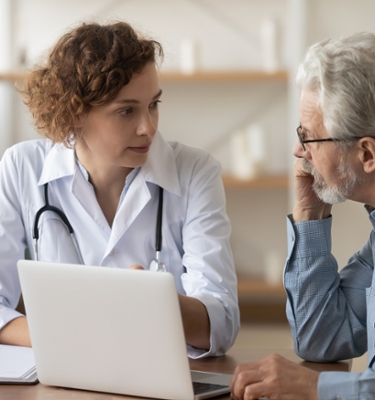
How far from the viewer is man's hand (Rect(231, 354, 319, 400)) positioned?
4.09 ft

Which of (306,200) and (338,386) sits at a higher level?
(306,200)

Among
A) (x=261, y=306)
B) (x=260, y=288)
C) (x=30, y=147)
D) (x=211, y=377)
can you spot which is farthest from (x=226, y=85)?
(x=211, y=377)

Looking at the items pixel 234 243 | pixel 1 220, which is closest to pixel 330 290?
pixel 1 220

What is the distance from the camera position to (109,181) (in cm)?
195

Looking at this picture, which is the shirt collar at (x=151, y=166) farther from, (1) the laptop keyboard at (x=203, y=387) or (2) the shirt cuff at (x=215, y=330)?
(1) the laptop keyboard at (x=203, y=387)

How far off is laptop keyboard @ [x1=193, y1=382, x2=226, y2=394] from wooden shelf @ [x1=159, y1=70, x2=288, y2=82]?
275 cm

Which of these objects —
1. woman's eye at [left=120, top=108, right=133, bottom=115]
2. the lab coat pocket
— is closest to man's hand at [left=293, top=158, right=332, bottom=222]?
woman's eye at [left=120, top=108, right=133, bottom=115]

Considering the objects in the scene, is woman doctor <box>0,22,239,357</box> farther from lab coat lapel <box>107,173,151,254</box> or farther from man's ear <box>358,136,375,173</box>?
man's ear <box>358,136,375,173</box>

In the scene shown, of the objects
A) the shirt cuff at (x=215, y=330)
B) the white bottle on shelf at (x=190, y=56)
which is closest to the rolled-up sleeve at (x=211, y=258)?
the shirt cuff at (x=215, y=330)

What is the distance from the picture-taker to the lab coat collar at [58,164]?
6.23 feet

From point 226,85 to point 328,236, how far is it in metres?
2.65

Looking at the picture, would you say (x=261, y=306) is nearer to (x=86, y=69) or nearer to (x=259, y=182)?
(x=259, y=182)

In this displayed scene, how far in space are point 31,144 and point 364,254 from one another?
0.98 meters

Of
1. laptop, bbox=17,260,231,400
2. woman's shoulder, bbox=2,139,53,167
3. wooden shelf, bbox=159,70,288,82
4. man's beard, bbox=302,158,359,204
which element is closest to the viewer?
laptop, bbox=17,260,231,400
